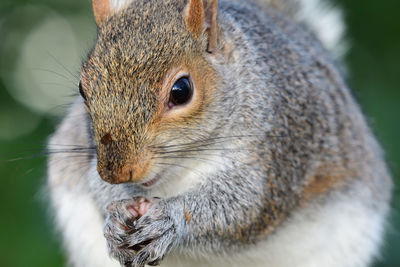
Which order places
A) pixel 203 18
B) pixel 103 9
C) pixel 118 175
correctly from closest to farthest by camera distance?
pixel 118 175 < pixel 203 18 < pixel 103 9

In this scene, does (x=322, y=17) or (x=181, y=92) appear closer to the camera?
(x=181, y=92)

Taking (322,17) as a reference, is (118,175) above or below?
below

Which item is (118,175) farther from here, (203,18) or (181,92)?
(203,18)

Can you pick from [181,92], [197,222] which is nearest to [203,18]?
[181,92]

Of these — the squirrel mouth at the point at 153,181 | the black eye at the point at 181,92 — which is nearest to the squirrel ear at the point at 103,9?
the black eye at the point at 181,92

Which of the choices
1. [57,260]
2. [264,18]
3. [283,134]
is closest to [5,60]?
[57,260]

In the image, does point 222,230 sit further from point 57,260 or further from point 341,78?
point 57,260

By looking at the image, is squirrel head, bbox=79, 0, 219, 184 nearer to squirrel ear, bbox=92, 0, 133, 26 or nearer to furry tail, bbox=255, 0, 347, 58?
squirrel ear, bbox=92, 0, 133, 26
